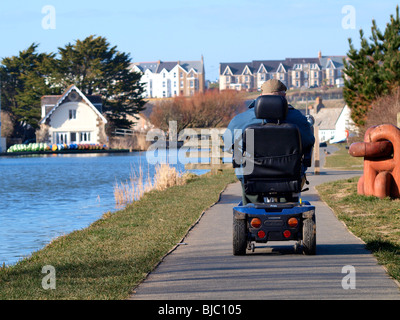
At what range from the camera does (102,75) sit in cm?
8869

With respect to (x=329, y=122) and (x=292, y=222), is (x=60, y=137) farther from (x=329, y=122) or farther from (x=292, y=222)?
(x=292, y=222)

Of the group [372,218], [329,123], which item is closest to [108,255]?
[372,218]

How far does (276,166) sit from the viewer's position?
10000 mm

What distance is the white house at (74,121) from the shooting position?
268ft

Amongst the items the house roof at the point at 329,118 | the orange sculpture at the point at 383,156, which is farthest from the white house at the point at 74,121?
the orange sculpture at the point at 383,156

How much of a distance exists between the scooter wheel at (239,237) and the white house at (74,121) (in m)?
71.7

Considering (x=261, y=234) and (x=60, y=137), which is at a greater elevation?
(x=261, y=234)

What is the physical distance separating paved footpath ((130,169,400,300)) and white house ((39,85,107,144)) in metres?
70.1

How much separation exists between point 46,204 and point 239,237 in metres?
16.4

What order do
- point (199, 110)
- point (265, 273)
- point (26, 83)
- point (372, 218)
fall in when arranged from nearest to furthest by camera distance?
1. point (265, 273)
2. point (372, 218)
3. point (26, 83)
4. point (199, 110)

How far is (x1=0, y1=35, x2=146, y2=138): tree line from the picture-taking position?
289 ft

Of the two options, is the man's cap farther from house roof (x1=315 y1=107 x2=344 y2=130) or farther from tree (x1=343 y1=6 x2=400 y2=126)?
house roof (x1=315 y1=107 x2=344 y2=130)
